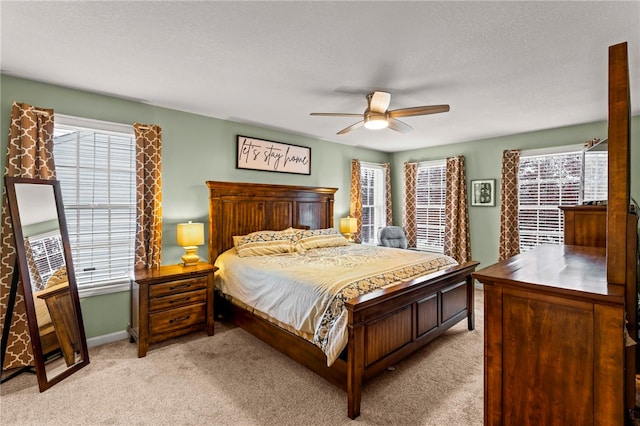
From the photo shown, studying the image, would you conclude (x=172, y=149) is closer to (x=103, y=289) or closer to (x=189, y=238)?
(x=189, y=238)

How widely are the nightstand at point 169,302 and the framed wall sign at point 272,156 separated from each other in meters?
1.66

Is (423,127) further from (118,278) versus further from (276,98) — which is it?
(118,278)

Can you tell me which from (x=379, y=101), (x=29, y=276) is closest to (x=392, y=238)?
(x=379, y=101)

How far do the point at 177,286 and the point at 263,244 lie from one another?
1068mm

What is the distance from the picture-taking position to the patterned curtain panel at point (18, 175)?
2633 millimetres

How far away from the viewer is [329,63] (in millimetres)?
2463

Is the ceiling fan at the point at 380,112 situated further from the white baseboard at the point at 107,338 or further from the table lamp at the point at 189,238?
the white baseboard at the point at 107,338

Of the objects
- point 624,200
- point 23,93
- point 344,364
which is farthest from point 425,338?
point 23,93

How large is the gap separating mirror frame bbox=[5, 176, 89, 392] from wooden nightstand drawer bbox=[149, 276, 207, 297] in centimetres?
68

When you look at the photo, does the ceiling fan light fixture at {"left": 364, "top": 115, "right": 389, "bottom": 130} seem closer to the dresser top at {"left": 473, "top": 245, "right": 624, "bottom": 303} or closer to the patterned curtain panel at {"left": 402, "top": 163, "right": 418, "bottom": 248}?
the dresser top at {"left": 473, "top": 245, "right": 624, "bottom": 303}

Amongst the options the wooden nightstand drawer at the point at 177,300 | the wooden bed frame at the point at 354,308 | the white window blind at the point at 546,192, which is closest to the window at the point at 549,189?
the white window blind at the point at 546,192

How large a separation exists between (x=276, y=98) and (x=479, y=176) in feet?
12.4

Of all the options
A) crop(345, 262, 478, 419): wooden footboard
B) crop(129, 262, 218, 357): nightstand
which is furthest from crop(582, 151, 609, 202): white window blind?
crop(129, 262, 218, 357): nightstand

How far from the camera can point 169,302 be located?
10.2 feet
